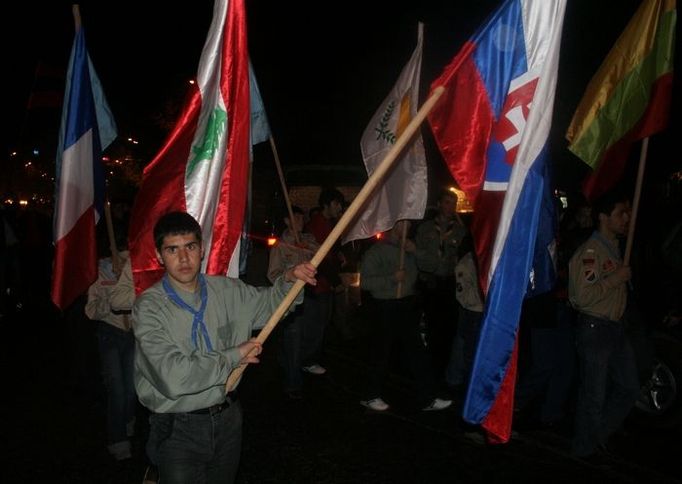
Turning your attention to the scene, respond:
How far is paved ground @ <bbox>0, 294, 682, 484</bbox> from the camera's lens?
5.18 meters

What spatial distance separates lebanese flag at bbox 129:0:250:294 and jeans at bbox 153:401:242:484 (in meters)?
1.12

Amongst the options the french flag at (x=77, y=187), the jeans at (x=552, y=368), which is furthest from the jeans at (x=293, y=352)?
the french flag at (x=77, y=187)

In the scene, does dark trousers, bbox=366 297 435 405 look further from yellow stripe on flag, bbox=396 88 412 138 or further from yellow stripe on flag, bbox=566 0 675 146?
yellow stripe on flag, bbox=566 0 675 146

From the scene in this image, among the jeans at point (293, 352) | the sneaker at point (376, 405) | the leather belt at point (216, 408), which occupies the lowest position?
the sneaker at point (376, 405)

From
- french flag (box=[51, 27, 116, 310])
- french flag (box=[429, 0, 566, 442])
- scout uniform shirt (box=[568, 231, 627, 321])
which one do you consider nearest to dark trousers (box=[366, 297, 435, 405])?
scout uniform shirt (box=[568, 231, 627, 321])

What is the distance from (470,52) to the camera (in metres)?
3.56

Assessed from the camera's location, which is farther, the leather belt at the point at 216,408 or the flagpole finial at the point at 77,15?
the flagpole finial at the point at 77,15

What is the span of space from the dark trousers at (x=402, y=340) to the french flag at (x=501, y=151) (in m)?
3.10

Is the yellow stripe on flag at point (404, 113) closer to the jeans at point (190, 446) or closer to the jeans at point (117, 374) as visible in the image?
the jeans at point (117, 374)

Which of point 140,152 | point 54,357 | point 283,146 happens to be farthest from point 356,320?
point 140,152

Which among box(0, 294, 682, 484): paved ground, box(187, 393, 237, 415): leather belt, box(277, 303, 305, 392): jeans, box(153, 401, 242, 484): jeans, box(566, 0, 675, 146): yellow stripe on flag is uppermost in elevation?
box(566, 0, 675, 146): yellow stripe on flag

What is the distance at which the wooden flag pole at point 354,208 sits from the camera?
3.06 metres

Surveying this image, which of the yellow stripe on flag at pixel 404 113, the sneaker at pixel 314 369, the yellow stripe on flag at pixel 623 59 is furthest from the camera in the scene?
the sneaker at pixel 314 369

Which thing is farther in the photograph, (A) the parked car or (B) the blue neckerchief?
(A) the parked car
